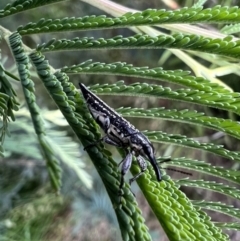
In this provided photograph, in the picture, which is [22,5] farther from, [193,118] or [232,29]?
[232,29]

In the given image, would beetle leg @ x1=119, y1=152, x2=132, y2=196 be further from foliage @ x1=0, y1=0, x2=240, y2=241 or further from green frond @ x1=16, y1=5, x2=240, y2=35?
green frond @ x1=16, y1=5, x2=240, y2=35

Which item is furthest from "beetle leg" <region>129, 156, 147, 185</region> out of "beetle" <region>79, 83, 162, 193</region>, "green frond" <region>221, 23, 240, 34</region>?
"green frond" <region>221, 23, 240, 34</region>

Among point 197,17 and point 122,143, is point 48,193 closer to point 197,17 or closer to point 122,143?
point 122,143

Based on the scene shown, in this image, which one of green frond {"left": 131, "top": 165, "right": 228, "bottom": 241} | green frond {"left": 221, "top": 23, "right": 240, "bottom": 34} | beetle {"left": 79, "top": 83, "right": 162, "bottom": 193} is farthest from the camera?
green frond {"left": 221, "top": 23, "right": 240, "bottom": 34}

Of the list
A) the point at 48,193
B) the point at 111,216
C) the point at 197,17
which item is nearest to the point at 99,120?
the point at 197,17

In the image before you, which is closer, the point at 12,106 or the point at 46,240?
the point at 12,106

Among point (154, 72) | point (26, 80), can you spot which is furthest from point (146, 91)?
point (26, 80)
